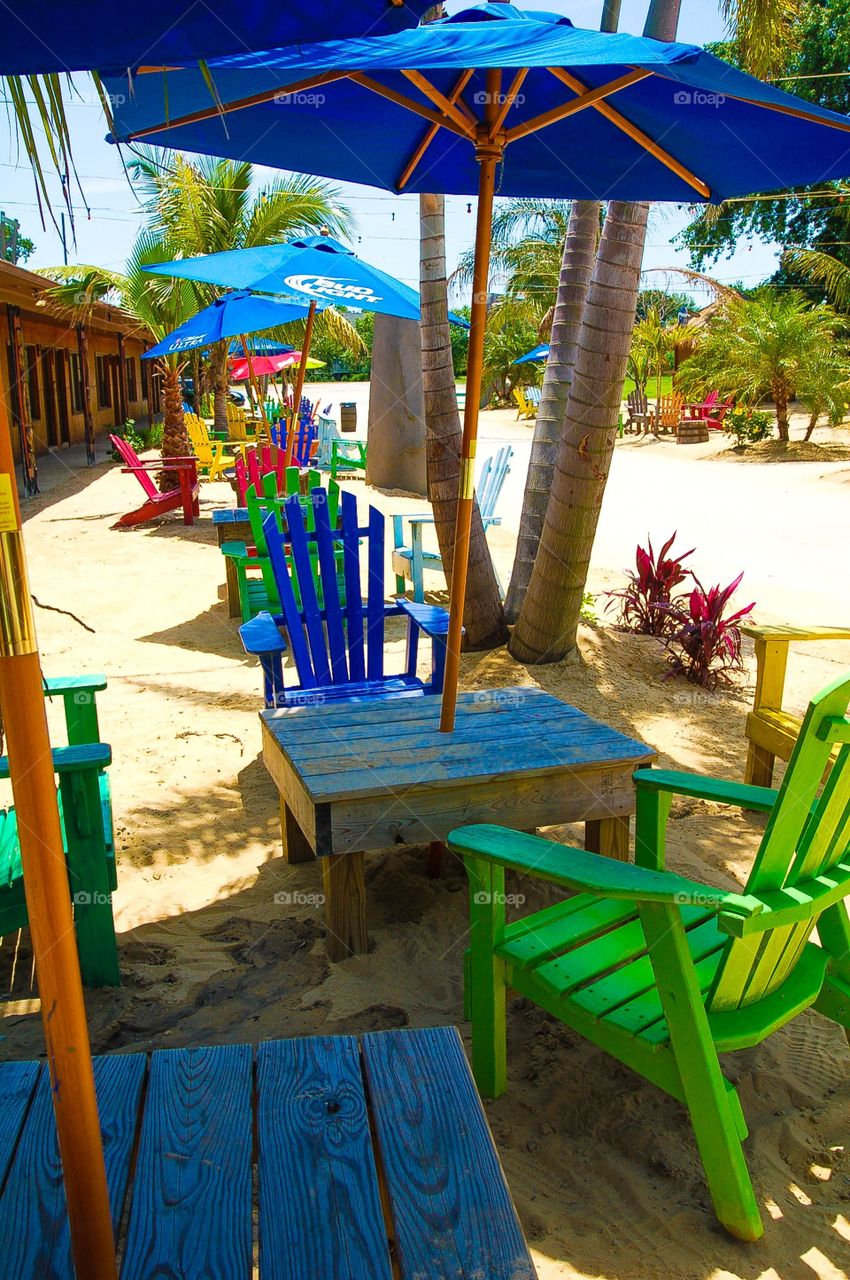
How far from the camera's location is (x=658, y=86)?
3238mm

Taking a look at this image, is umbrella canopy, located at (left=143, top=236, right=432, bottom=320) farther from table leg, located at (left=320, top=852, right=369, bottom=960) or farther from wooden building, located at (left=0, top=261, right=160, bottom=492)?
table leg, located at (left=320, top=852, right=369, bottom=960)

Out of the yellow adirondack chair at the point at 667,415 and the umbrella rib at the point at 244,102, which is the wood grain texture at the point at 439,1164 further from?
the yellow adirondack chair at the point at 667,415

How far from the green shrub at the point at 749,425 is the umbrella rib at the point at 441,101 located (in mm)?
19659

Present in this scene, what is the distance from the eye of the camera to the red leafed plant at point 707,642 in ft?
19.2

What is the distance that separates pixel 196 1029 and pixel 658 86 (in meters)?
3.15

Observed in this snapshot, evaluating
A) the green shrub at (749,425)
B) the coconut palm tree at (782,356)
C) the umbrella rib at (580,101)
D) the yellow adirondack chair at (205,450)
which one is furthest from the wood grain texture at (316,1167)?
the green shrub at (749,425)

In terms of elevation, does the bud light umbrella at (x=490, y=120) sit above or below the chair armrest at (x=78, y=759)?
above

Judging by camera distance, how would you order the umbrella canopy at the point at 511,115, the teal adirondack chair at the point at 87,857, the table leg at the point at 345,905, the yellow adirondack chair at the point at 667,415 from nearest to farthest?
1. the umbrella canopy at the point at 511,115
2. the teal adirondack chair at the point at 87,857
3. the table leg at the point at 345,905
4. the yellow adirondack chair at the point at 667,415

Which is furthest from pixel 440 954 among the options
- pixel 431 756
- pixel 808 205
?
pixel 808 205

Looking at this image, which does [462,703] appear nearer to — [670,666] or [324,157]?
[324,157]

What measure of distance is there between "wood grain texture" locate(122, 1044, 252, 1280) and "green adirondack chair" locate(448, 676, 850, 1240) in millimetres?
777

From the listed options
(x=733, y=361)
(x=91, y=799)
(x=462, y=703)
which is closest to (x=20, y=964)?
(x=91, y=799)

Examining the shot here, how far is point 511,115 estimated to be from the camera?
12.1 feet

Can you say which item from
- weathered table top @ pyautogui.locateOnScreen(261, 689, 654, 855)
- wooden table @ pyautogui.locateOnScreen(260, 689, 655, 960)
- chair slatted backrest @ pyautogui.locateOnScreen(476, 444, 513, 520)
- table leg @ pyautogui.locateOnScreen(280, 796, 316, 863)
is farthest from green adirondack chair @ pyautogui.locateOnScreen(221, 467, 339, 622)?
wooden table @ pyautogui.locateOnScreen(260, 689, 655, 960)
